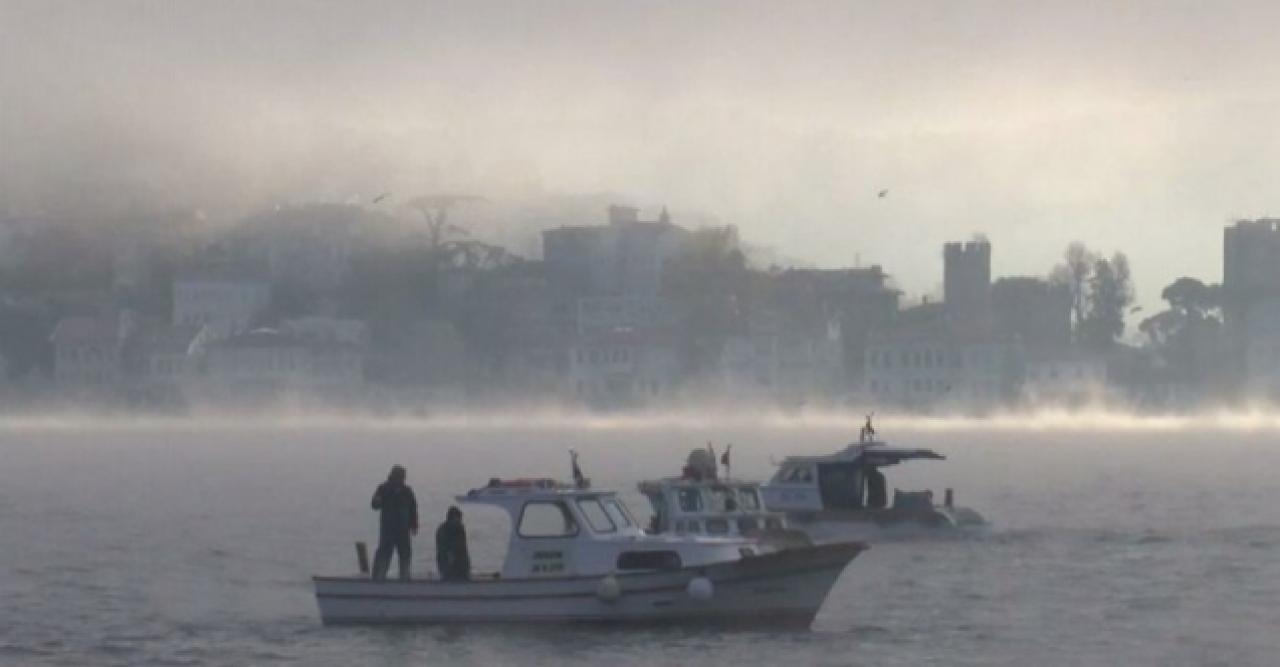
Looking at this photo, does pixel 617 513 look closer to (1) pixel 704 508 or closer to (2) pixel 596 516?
(2) pixel 596 516

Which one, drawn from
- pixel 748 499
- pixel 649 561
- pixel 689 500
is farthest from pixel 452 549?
pixel 748 499

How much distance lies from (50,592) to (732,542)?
17.1 metres

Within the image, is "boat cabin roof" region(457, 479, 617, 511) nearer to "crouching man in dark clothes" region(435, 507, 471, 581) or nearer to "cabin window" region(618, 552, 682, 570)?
"crouching man in dark clothes" region(435, 507, 471, 581)

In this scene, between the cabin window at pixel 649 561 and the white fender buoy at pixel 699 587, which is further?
the cabin window at pixel 649 561

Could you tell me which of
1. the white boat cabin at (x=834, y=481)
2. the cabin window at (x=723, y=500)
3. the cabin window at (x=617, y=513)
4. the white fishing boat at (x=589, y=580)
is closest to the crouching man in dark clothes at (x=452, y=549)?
the white fishing boat at (x=589, y=580)

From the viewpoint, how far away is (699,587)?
58.8 metres

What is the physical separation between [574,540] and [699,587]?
231 centimetres

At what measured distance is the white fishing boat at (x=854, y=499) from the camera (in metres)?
88.1

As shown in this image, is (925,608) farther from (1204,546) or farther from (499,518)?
(499,518)

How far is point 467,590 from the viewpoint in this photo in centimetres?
5838

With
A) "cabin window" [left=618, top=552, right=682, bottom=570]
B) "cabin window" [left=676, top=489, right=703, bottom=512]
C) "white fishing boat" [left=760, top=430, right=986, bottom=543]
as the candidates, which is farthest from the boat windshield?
"white fishing boat" [left=760, top=430, right=986, bottom=543]

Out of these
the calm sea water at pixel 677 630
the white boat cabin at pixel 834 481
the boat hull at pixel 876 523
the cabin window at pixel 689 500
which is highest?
the white boat cabin at pixel 834 481

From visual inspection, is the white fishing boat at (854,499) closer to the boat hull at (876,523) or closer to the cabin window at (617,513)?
A: the boat hull at (876,523)

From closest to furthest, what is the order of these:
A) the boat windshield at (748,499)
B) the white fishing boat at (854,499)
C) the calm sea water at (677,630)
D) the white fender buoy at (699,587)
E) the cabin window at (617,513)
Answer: the calm sea water at (677,630)
the white fender buoy at (699,587)
the cabin window at (617,513)
the boat windshield at (748,499)
the white fishing boat at (854,499)
